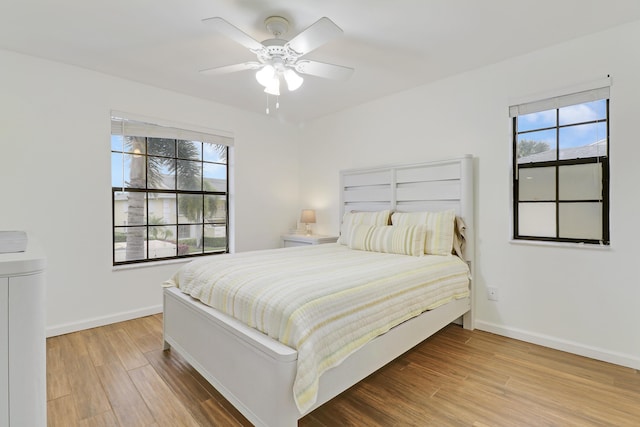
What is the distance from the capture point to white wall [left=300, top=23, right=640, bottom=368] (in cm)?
225

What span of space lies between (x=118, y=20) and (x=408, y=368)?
324 centimetres

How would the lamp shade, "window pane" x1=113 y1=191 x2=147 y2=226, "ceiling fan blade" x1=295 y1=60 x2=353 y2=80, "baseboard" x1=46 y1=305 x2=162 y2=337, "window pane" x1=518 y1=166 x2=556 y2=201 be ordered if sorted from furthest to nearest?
the lamp shade → "window pane" x1=113 y1=191 x2=147 y2=226 → "baseboard" x1=46 y1=305 x2=162 y2=337 → "window pane" x1=518 y1=166 x2=556 y2=201 → "ceiling fan blade" x1=295 y1=60 x2=353 y2=80

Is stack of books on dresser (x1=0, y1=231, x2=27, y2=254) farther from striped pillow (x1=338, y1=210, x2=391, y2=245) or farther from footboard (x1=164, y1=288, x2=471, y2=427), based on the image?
striped pillow (x1=338, y1=210, x2=391, y2=245)

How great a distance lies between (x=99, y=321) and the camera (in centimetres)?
300

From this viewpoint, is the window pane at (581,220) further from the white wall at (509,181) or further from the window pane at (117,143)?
the window pane at (117,143)

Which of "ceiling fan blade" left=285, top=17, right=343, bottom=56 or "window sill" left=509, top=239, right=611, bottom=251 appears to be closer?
"ceiling fan blade" left=285, top=17, right=343, bottom=56

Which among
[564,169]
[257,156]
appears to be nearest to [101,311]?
[257,156]

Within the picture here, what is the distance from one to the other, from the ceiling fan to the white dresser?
1.56 meters

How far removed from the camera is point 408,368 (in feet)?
7.28

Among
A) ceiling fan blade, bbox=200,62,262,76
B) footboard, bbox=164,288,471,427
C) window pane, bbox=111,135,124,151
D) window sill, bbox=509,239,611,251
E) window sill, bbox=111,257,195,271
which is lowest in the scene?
footboard, bbox=164,288,471,427

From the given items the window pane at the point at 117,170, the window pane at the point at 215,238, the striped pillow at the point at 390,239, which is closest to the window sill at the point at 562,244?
the striped pillow at the point at 390,239

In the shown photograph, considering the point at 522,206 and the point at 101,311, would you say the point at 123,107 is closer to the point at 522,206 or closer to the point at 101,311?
the point at 101,311

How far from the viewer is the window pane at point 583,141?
2388mm

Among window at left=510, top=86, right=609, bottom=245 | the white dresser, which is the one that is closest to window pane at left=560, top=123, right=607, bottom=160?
window at left=510, top=86, right=609, bottom=245
